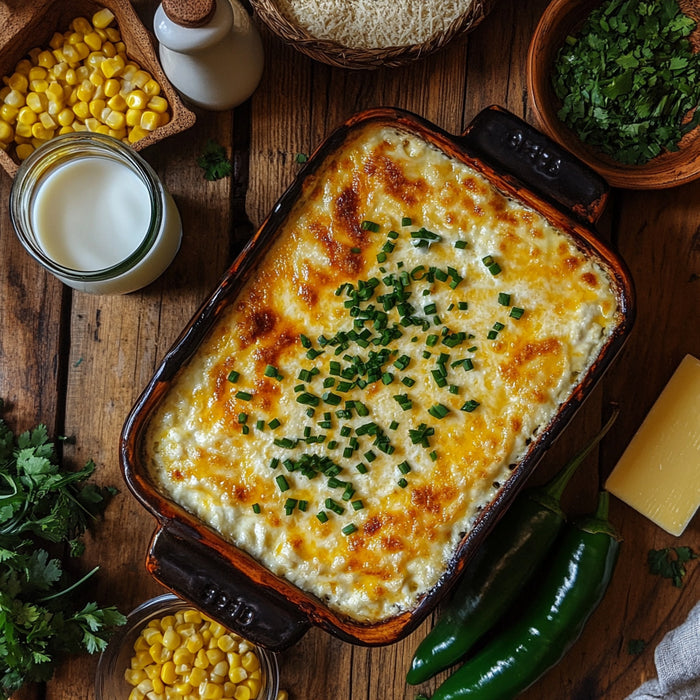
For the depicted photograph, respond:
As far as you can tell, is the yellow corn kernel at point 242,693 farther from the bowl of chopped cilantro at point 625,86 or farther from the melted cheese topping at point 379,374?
the bowl of chopped cilantro at point 625,86

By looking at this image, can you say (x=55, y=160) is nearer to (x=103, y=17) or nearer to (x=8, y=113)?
(x=8, y=113)

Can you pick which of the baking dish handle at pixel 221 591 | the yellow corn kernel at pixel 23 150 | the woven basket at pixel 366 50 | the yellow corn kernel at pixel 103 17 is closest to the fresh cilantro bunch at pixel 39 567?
the baking dish handle at pixel 221 591

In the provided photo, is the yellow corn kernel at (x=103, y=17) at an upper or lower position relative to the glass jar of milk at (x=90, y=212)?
upper

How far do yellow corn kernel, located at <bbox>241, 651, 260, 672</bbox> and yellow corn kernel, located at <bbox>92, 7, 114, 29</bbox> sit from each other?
2.07m

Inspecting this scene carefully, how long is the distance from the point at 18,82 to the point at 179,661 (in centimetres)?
193

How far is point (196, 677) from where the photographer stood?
9.07ft

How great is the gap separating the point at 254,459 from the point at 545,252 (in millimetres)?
996

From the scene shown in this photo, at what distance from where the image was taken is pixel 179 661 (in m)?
2.78

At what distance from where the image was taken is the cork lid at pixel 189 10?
235 cm

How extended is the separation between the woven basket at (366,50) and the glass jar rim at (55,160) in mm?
578

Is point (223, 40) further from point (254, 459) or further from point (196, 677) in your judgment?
point (196, 677)

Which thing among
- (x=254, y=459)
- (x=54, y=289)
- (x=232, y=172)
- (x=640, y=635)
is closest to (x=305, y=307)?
(x=254, y=459)

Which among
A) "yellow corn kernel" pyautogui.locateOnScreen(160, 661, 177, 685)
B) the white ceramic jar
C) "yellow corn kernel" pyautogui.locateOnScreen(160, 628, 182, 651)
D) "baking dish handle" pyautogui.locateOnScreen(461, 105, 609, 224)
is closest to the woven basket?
the white ceramic jar

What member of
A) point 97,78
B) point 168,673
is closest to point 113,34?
point 97,78
